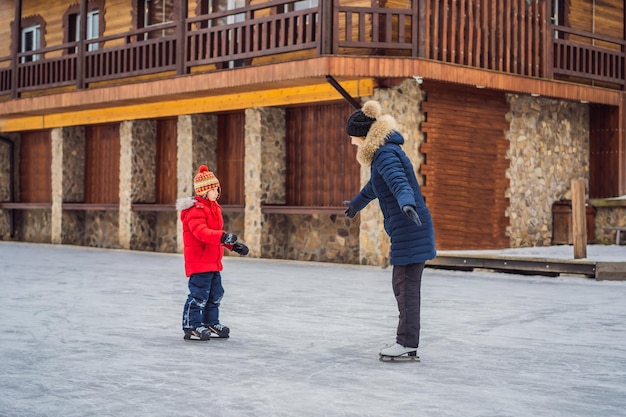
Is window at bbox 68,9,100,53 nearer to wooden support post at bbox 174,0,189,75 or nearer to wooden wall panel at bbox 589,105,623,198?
wooden support post at bbox 174,0,189,75

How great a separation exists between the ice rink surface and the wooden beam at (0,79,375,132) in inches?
188

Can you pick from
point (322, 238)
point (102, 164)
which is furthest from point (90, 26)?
point (322, 238)

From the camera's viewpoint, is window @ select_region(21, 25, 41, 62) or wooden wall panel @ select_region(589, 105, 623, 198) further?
window @ select_region(21, 25, 41, 62)

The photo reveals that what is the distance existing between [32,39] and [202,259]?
18618 millimetres

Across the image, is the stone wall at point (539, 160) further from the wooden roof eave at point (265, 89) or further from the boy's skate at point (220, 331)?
the boy's skate at point (220, 331)

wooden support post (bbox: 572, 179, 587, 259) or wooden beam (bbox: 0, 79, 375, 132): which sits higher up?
wooden beam (bbox: 0, 79, 375, 132)

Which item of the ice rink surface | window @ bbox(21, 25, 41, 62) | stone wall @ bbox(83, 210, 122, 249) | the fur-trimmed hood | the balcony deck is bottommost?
the ice rink surface

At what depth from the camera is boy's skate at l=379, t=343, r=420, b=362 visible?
6393mm

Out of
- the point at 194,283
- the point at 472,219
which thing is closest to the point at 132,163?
the point at 472,219

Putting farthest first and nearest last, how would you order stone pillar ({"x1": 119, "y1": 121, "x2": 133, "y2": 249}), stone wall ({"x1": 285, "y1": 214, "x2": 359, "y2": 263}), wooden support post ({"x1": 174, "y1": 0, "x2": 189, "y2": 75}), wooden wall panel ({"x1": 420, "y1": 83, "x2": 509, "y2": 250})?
stone pillar ({"x1": 119, "y1": 121, "x2": 133, "y2": 249})
wooden support post ({"x1": 174, "y1": 0, "x2": 189, "y2": 75})
stone wall ({"x1": 285, "y1": 214, "x2": 359, "y2": 263})
wooden wall panel ({"x1": 420, "y1": 83, "x2": 509, "y2": 250})

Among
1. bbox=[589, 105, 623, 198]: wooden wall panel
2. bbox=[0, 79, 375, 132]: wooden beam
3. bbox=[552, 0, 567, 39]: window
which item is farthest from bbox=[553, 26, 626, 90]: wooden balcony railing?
bbox=[0, 79, 375, 132]: wooden beam

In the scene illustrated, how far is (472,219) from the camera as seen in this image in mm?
16500

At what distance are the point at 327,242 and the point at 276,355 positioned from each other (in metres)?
10.4

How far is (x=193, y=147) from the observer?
62.2 ft
